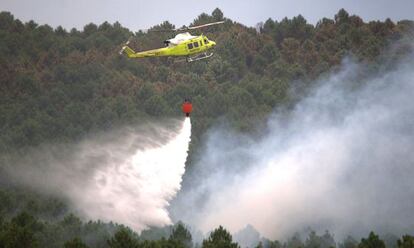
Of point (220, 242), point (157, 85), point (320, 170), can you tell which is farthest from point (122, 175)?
point (157, 85)

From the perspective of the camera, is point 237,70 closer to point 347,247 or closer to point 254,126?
point 254,126

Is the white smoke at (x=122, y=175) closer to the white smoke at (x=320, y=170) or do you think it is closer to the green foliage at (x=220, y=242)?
the white smoke at (x=320, y=170)

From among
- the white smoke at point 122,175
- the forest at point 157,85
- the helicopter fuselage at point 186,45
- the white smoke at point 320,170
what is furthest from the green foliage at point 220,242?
the white smoke at point 320,170

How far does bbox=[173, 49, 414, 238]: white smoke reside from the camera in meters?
112

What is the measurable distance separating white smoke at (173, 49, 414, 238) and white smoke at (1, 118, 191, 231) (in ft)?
29.2

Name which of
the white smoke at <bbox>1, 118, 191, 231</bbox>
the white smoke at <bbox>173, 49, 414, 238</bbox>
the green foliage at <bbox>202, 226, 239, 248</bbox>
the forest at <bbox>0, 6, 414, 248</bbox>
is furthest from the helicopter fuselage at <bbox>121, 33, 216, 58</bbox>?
the green foliage at <bbox>202, 226, 239, 248</bbox>

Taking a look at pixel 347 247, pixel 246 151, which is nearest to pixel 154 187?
pixel 347 247

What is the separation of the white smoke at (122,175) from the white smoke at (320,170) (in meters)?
8.90

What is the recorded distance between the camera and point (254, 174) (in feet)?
389

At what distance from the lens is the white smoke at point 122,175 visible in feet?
312

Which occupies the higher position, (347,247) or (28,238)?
(347,247)

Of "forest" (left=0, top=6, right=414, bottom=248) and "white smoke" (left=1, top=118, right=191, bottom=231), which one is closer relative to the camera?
"white smoke" (left=1, top=118, right=191, bottom=231)

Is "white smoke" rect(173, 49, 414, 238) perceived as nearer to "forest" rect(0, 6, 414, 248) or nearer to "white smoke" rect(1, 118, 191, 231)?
"forest" rect(0, 6, 414, 248)

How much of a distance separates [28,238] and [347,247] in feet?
127
